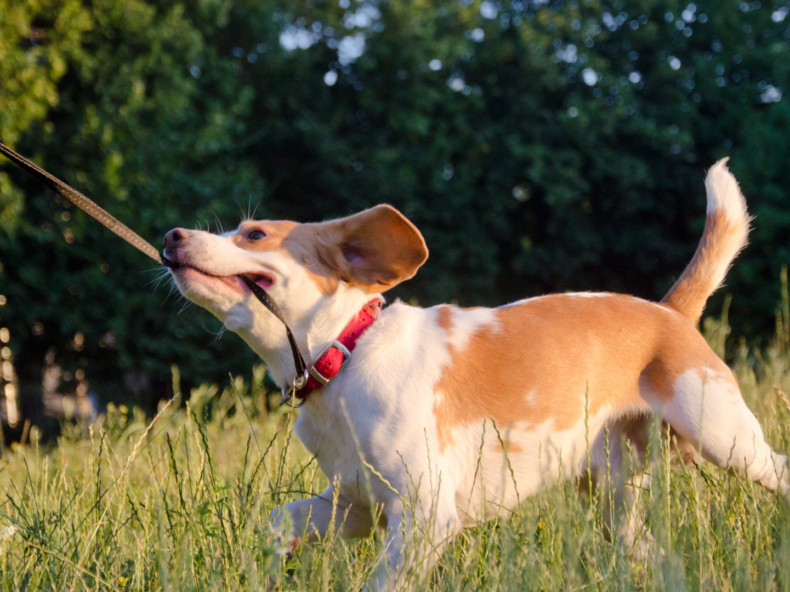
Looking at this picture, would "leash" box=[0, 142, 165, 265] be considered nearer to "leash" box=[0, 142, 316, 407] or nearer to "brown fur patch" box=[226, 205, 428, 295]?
"leash" box=[0, 142, 316, 407]

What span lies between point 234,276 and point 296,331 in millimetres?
308

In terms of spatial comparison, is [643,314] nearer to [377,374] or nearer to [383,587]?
[377,374]

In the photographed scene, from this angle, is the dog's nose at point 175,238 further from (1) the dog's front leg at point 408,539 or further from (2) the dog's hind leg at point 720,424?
(2) the dog's hind leg at point 720,424

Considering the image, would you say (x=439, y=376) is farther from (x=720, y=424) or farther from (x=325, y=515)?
(x=720, y=424)

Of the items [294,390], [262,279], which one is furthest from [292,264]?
[294,390]

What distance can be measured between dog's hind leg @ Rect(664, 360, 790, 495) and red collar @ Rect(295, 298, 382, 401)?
129 centimetres

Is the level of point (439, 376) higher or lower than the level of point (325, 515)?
higher

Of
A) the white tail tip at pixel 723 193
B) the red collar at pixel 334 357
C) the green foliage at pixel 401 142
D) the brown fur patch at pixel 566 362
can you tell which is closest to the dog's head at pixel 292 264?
the red collar at pixel 334 357

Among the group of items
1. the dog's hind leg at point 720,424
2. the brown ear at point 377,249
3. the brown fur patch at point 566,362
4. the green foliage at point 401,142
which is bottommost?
the dog's hind leg at point 720,424

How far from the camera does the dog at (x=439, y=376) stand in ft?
8.05

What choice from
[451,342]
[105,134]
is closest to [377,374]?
[451,342]

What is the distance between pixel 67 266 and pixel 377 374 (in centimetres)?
1044

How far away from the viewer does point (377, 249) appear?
2785 millimetres

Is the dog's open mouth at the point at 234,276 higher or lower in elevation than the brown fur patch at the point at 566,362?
higher
